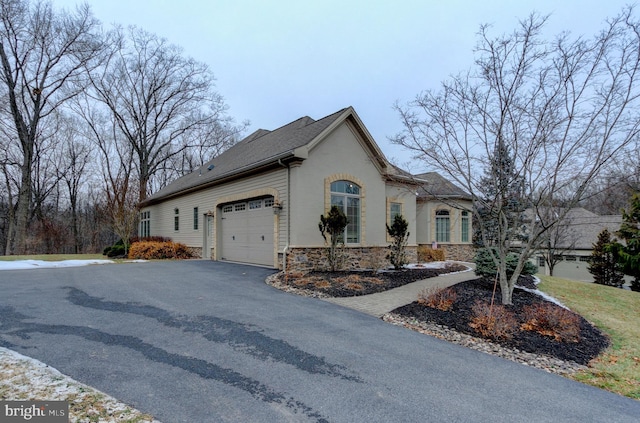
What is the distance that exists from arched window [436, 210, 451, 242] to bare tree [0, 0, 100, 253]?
23644 mm

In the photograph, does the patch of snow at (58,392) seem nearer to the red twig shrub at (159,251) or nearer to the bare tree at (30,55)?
the red twig shrub at (159,251)

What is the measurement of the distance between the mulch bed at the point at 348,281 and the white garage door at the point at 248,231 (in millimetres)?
2598

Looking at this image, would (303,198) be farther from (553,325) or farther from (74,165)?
(74,165)

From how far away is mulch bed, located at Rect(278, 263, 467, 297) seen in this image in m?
8.38

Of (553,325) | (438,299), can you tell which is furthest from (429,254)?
(553,325)

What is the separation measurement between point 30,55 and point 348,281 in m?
24.7

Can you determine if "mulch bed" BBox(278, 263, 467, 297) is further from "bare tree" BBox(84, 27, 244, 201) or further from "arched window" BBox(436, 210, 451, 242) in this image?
"bare tree" BBox(84, 27, 244, 201)

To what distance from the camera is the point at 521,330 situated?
19.7 ft

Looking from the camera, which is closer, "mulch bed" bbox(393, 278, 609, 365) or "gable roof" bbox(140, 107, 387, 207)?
"mulch bed" bbox(393, 278, 609, 365)

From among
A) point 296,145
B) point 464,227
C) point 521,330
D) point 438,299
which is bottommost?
point 521,330

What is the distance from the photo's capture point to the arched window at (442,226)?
17.7 metres

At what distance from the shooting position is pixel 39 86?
70.2ft

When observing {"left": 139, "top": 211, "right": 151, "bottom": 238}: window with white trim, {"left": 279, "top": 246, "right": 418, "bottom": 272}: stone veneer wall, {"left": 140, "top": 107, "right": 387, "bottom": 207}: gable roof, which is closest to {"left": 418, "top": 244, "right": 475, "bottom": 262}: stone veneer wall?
{"left": 279, "top": 246, "right": 418, "bottom": 272}: stone veneer wall

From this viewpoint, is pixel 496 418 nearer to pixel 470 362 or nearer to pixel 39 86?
pixel 470 362
